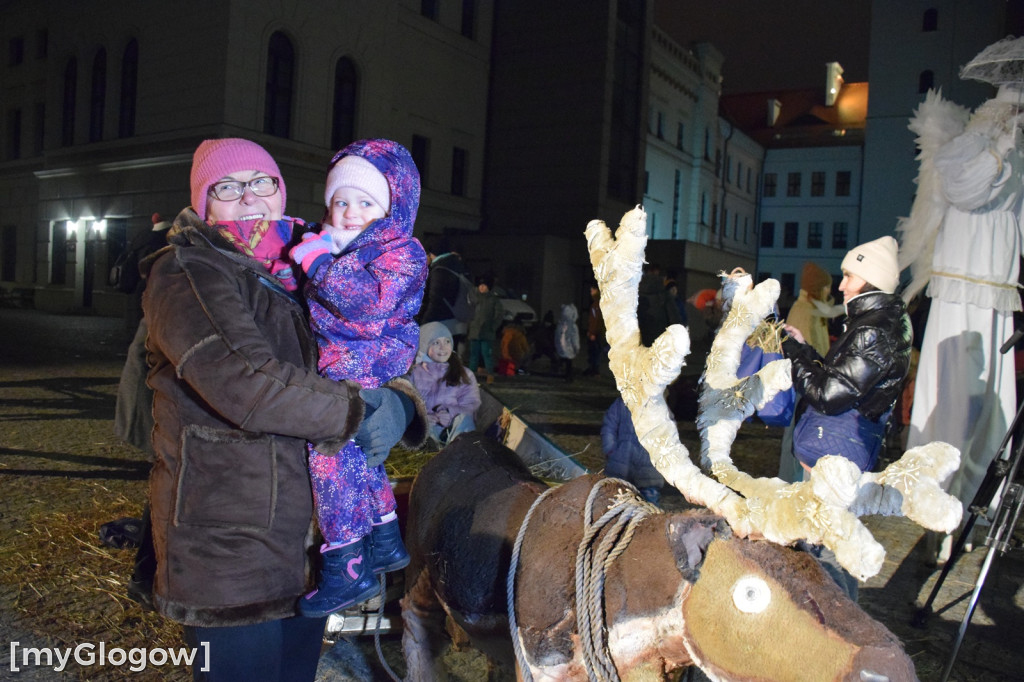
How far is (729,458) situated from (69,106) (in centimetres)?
2836

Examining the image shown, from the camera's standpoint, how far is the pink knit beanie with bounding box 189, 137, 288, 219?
2078mm

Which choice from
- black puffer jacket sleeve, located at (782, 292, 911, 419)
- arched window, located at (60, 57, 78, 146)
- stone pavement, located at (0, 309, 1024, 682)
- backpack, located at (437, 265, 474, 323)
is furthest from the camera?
arched window, located at (60, 57, 78, 146)

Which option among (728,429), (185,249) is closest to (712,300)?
(728,429)

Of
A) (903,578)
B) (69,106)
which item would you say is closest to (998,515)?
(903,578)

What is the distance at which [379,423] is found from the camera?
200 cm

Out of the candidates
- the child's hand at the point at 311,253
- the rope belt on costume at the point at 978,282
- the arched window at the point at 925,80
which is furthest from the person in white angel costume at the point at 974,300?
the arched window at the point at 925,80

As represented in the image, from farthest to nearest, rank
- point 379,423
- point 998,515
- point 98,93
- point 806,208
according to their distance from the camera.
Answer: point 806,208 → point 98,93 → point 998,515 → point 379,423

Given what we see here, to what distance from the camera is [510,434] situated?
4961mm

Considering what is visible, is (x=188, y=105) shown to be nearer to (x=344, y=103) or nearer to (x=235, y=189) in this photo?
(x=344, y=103)

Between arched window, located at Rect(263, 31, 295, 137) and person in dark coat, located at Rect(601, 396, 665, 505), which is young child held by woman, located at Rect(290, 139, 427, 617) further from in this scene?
arched window, located at Rect(263, 31, 295, 137)

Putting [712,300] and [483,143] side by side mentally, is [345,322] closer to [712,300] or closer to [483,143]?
[712,300]

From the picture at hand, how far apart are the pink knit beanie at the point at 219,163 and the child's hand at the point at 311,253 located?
0.21 meters

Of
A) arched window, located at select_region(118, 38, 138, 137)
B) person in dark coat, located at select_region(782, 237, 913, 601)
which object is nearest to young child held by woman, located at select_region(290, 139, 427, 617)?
person in dark coat, located at select_region(782, 237, 913, 601)

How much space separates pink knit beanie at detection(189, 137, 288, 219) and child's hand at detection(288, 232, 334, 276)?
0.21m
